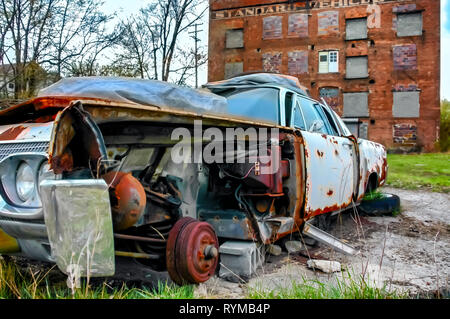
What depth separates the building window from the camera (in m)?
23.6

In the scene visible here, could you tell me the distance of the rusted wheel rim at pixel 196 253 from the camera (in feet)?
7.38

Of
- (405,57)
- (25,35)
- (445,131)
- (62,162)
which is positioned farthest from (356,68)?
(62,162)

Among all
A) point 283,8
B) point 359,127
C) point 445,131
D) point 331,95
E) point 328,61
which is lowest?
point 445,131

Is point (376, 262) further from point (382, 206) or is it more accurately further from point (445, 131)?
point (445, 131)

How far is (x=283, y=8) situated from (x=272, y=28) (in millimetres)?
1454

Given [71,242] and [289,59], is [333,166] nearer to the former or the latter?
[71,242]

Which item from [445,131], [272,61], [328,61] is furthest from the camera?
[272,61]

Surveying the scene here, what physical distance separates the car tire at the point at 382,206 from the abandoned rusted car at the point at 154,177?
7.65ft

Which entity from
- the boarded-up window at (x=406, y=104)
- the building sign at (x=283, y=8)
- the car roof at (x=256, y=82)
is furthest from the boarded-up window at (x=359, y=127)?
the car roof at (x=256, y=82)

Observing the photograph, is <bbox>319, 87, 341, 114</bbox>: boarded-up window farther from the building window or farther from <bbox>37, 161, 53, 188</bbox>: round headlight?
<bbox>37, 161, 53, 188</bbox>: round headlight

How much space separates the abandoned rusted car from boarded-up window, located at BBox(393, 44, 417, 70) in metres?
21.7

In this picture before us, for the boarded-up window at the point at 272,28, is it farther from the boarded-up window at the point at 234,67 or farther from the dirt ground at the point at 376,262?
the dirt ground at the point at 376,262

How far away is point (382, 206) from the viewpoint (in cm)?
588
